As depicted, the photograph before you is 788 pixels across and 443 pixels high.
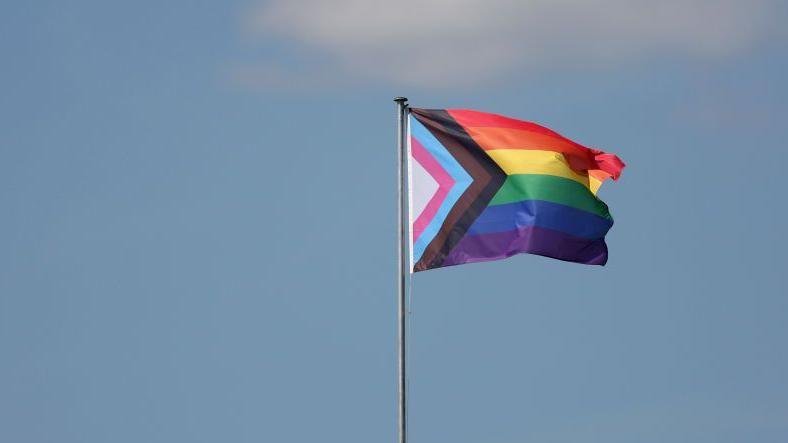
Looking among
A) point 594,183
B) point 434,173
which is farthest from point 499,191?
point 594,183

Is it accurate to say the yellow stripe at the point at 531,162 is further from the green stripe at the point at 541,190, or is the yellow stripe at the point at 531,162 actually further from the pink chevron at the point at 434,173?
the pink chevron at the point at 434,173

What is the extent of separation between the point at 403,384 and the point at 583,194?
6594mm

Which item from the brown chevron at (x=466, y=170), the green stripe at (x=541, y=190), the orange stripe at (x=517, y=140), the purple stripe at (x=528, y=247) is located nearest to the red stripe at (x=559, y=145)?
the orange stripe at (x=517, y=140)

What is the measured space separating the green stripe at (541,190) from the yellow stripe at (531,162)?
0.39 feet

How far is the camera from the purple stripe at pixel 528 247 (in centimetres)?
3606

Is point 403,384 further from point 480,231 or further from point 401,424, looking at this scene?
point 480,231

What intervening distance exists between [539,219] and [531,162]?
1395 mm

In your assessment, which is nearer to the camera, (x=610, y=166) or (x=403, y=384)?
(x=403, y=384)

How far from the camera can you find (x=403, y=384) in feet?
114

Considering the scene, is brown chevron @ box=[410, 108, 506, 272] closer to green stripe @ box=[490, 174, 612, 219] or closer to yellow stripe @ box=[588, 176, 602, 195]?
green stripe @ box=[490, 174, 612, 219]

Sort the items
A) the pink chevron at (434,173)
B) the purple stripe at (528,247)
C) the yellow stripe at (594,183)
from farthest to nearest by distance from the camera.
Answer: the yellow stripe at (594,183) < the pink chevron at (434,173) < the purple stripe at (528,247)

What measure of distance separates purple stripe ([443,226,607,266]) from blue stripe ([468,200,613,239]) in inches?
4.6

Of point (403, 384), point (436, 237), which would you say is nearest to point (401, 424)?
point (403, 384)

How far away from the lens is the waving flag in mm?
36094
